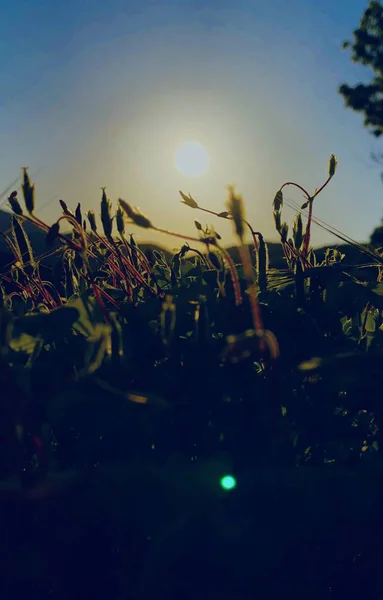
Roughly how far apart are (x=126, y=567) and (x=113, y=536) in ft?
0.18

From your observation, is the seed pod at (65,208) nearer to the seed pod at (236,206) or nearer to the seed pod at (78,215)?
the seed pod at (78,215)

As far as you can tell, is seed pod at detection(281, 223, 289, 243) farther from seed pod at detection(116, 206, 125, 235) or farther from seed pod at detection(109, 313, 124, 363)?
seed pod at detection(109, 313, 124, 363)

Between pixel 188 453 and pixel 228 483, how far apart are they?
0.13m

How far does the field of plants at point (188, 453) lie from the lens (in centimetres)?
86

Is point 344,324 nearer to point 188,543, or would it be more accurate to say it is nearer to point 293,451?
point 293,451

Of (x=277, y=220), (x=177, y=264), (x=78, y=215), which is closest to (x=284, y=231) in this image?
(x=277, y=220)

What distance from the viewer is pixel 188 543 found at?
2.82ft

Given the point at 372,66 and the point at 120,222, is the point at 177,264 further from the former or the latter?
the point at 372,66

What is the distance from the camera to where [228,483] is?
0.87m

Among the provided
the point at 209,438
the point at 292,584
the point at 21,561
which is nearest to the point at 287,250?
the point at 209,438

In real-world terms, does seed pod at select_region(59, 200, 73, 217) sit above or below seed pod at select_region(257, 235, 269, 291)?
above

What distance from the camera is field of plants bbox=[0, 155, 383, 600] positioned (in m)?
0.86

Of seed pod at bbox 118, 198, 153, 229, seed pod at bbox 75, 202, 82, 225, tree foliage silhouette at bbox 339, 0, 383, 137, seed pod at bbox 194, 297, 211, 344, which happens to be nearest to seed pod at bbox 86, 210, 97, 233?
seed pod at bbox 75, 202, 82, 225

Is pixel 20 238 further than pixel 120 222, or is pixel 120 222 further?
pixel 20 238
